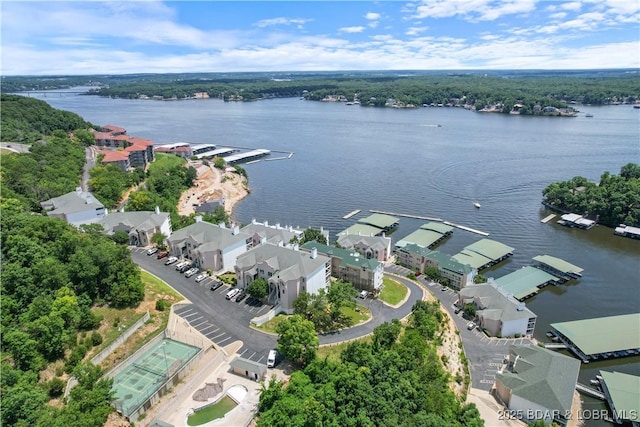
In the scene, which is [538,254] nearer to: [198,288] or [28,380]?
[198,288]

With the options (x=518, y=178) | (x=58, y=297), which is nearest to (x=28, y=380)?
(x=58, y=297)

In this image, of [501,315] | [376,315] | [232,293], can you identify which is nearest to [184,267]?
[232,293]

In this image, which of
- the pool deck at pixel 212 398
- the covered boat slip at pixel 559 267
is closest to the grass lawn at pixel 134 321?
the pool deck at pixel 212 398

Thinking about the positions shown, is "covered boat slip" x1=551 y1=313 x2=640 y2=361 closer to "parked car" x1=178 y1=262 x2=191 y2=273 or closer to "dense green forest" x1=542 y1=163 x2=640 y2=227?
"dense green forest" x1=542 y1=163 x2=640 y2=227

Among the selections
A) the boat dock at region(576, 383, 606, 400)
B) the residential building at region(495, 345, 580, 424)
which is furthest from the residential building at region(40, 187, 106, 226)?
the boat dock at region(576, 383, 606, 400)

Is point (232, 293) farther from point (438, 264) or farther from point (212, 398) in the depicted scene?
point (438, 264)
